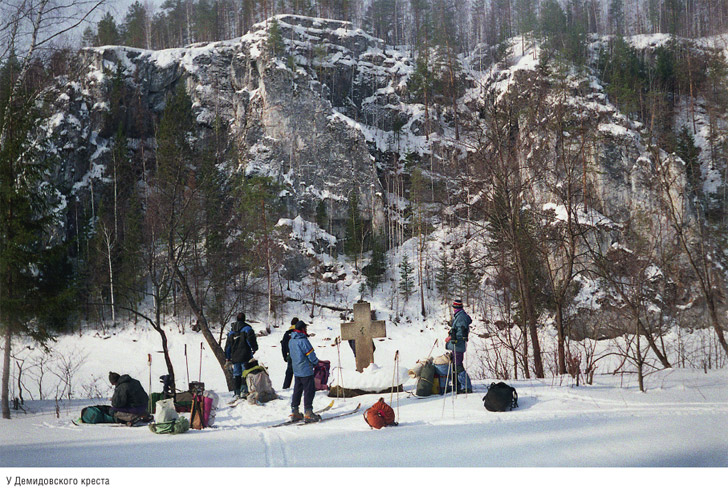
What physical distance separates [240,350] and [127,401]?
1.63 meters

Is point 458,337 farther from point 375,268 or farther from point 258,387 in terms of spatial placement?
point 375,268

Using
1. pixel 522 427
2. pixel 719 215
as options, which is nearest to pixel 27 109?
pixel 522 427

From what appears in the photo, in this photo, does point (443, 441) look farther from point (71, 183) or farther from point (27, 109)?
point (71, 183)

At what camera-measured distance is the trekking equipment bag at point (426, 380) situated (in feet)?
18.6

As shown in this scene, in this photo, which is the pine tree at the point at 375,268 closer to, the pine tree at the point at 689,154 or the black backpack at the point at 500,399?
the pine tree at the point at 689,154

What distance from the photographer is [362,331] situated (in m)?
7.30

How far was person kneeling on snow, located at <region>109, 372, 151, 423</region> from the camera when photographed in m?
5.25

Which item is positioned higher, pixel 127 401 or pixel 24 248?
pixel 24 248

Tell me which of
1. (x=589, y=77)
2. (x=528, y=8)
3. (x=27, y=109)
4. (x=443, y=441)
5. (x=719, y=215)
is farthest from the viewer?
(x=589, y=77)

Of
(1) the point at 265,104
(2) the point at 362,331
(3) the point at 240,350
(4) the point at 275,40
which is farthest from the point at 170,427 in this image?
(4) the point at 275,40

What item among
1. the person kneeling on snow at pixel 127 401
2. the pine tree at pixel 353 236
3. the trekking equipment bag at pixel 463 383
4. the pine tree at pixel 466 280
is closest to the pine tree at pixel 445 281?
the pine tree at pixel 466 280

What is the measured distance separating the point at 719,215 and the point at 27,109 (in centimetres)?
1195

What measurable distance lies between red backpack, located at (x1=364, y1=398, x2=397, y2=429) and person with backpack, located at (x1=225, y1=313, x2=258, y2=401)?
2699 mm

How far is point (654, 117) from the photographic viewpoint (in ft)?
47.3
